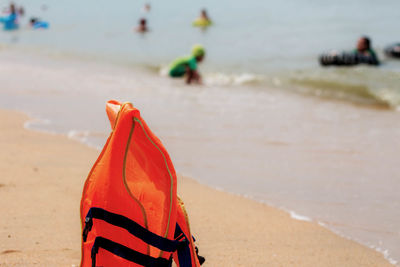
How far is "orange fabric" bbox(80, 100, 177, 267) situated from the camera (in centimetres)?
207

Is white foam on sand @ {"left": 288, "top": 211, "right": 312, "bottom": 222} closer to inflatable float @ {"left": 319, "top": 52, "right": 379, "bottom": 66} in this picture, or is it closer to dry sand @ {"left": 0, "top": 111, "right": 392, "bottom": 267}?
dry sand @ {"left": 0, "top": 111, "right": 392, "bottom": 267}

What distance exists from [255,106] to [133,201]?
635 cm

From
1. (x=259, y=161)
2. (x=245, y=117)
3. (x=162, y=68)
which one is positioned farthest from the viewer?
(x=162, y=68)

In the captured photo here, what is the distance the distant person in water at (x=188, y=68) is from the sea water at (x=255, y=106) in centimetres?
28

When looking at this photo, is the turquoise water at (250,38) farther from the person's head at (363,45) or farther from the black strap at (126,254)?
the black strap at (126,254)

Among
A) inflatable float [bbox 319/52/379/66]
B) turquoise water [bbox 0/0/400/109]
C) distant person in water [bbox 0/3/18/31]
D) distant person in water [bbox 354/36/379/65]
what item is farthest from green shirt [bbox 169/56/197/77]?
distant person in water [bbox 0/3/18/31]

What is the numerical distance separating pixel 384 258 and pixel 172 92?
6669 mm

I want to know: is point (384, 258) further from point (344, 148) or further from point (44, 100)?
point (44, 100)

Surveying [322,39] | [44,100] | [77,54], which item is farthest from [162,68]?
[322,39]

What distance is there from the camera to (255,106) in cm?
831

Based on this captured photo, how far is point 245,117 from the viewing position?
7191 millimetres

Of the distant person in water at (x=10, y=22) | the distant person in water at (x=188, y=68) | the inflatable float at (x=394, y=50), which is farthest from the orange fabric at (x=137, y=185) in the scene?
the distant person in water at (x=10, y=22)

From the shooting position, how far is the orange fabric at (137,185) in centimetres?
207

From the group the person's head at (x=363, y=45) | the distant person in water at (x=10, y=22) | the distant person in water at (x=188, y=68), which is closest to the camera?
the distant person in water at (x=188, y=68)
